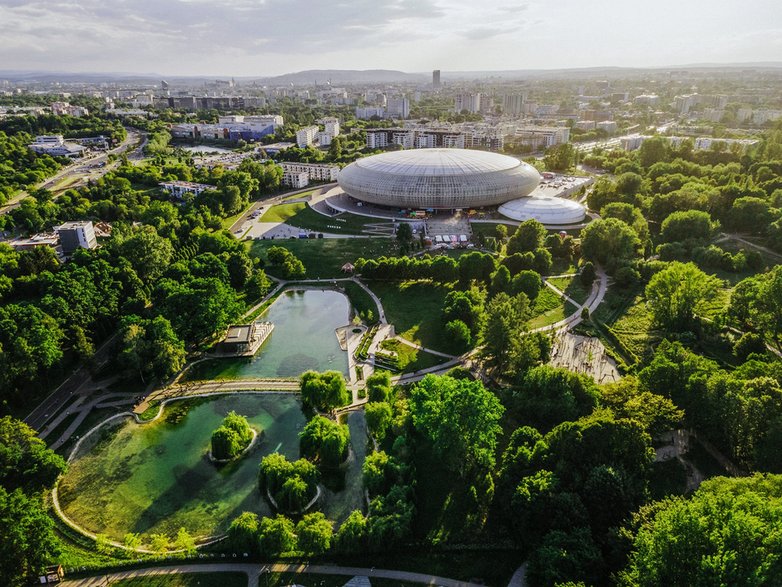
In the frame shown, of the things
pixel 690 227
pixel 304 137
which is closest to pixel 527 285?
pixel 690 227

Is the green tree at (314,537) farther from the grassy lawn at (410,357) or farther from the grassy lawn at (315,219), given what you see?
the grassy lawn at (315,219)

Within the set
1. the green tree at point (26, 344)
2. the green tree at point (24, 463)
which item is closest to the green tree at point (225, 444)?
the green tree at point (24, 463)

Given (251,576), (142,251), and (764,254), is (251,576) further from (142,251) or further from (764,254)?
(764,254)

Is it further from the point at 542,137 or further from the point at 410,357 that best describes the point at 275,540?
the point at 542,137

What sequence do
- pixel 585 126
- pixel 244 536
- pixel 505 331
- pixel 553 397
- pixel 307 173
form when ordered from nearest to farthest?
1. pixel 244 536
2. pixel 553 397
3. pixel 505 331
4. pixel 307 173
5. pixel 585 126

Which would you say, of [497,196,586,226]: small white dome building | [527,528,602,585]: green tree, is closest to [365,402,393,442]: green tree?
[527,528,602,585]: green tree
